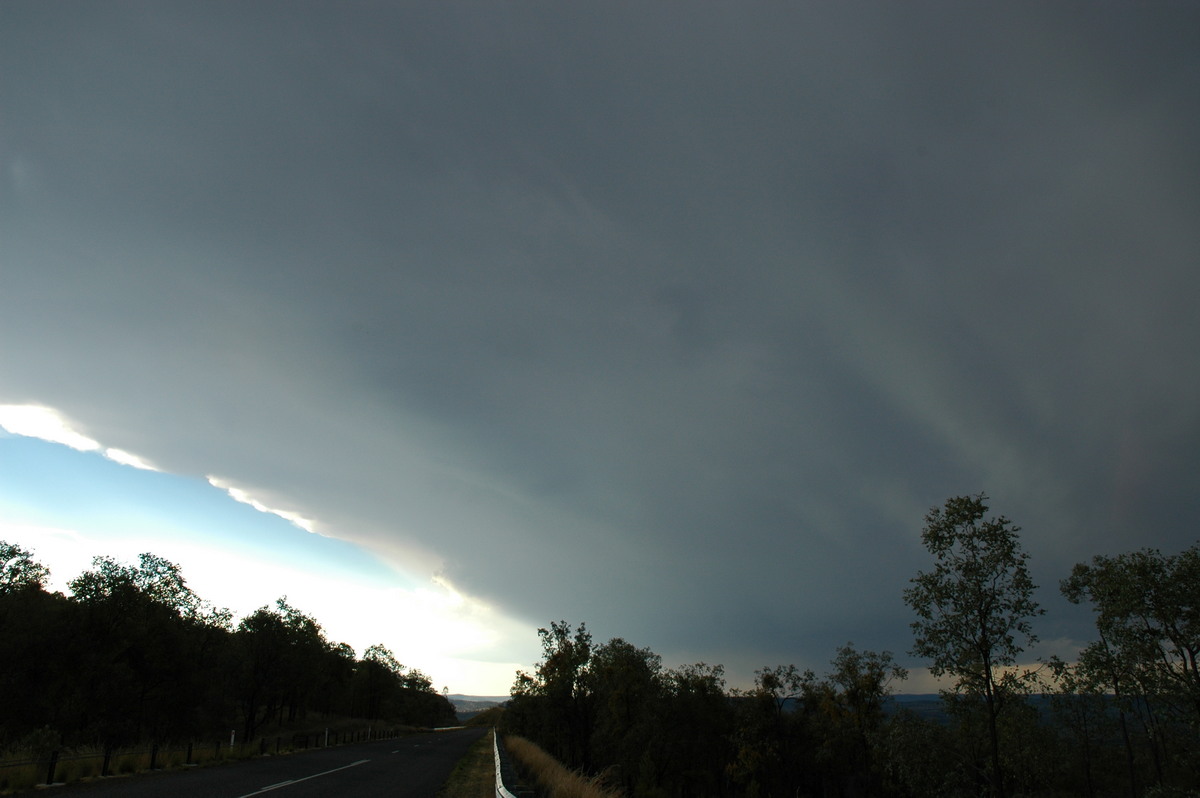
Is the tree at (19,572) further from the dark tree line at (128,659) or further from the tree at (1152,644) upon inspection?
the tree at (1152,644)

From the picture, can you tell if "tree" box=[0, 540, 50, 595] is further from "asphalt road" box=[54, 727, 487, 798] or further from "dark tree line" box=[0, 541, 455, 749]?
"asphalt road" box=[54, 727, 487, 798]

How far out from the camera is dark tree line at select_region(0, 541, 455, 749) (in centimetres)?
4616

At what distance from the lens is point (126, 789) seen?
50.2 feet

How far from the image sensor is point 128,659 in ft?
170

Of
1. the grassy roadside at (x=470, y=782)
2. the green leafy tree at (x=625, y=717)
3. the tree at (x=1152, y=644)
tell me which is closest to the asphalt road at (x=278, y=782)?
the grassy roadside at (x=470, y=782)

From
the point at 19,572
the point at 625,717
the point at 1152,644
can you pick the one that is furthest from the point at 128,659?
the point at 1152,644

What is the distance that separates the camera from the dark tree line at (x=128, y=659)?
46.2 metres

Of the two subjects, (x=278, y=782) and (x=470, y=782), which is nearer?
(x=278, y=782)

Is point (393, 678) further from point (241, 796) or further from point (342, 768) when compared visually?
point (241, 796)

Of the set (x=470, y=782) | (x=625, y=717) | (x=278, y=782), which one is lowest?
(x=625, y=717)

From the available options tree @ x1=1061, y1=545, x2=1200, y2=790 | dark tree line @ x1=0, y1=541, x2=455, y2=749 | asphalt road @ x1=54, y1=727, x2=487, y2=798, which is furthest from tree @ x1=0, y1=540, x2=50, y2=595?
tree @ x1=1061, y1=545, x2=1200, y2=790

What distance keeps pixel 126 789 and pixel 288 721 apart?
268 feet

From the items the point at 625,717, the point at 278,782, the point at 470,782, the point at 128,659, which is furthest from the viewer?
the point at 625,717

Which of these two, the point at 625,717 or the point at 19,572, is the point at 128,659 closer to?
the point at 19,572
